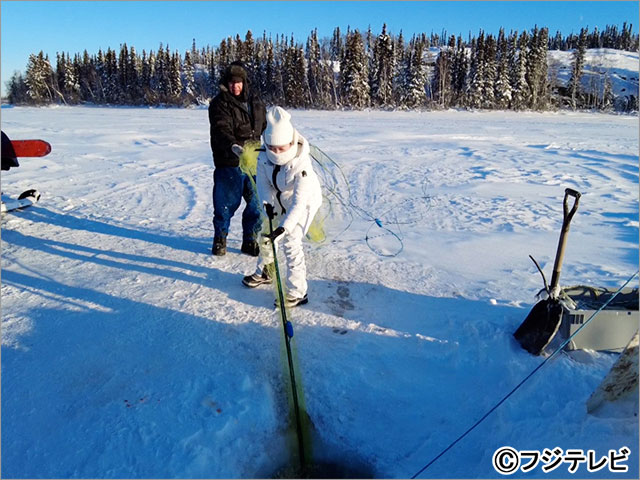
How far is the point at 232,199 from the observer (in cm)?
474

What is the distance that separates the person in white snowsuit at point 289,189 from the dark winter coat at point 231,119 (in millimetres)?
926

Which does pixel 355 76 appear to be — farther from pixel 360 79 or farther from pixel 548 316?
pixel 548 316

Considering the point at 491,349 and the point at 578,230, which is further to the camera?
the point at 578,230

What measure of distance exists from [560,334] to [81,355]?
348 centimetres

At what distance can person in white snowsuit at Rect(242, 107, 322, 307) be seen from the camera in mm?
3381

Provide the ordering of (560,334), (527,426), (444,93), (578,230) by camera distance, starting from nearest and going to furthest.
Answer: (527,426), (560,334), (578,230), (444,93)

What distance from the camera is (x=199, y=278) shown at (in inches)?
172

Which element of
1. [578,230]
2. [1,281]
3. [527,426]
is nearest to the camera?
[527,426]

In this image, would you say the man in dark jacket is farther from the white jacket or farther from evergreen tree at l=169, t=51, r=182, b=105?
evergreen tree at l=169, t=51, r=182, b=105

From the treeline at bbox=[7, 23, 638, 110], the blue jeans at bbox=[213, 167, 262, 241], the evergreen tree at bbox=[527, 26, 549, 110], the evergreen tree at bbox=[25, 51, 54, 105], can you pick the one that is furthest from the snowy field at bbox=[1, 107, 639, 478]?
the evergreen tree at bbox=[25, 51, 54, 105]

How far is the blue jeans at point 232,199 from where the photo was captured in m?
4.64

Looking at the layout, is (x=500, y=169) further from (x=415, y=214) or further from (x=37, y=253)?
(x=37, y=253)

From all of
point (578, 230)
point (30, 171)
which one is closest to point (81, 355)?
point (578, 230)

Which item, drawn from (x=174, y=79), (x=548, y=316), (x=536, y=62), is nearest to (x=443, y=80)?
(x=536, y=62)
